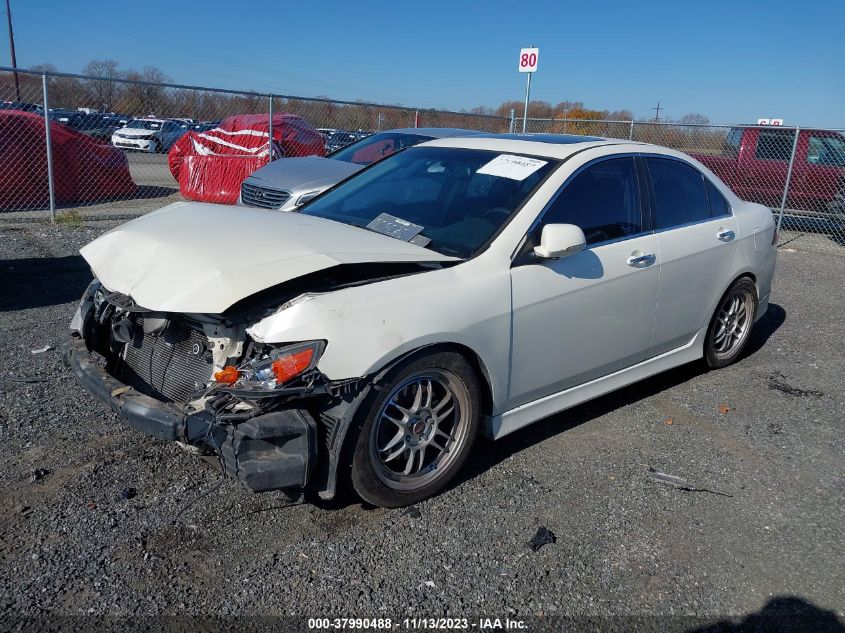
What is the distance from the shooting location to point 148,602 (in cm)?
272

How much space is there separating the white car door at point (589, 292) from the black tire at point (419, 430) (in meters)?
0.33

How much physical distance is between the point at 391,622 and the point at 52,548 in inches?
57.6

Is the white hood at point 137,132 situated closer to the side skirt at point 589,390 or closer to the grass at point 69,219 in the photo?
the grass at point 69,219

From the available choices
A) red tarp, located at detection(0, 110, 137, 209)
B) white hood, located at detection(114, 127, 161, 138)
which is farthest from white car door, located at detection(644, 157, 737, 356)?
white hood, located at detection(114, 127, 161, 138)

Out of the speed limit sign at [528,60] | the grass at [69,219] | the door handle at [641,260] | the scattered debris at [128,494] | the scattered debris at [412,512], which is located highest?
the speed limit sign at [528,60]

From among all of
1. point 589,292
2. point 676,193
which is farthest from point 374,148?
point 589,292

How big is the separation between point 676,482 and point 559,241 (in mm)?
1467

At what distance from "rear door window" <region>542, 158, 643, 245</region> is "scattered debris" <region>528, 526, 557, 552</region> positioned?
61.8 inches

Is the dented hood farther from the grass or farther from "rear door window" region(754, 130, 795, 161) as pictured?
"rear door window" region(754, 130, 795, 161)

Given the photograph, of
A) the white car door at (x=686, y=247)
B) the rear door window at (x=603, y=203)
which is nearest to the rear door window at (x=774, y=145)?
the white car door at (x=686, y=247)

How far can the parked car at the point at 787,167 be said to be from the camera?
12.8m

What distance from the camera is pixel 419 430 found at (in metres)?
3.43

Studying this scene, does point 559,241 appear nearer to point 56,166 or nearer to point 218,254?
point 218,254

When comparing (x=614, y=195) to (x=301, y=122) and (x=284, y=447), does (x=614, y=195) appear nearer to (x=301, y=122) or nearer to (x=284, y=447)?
(x=284, y=447)
